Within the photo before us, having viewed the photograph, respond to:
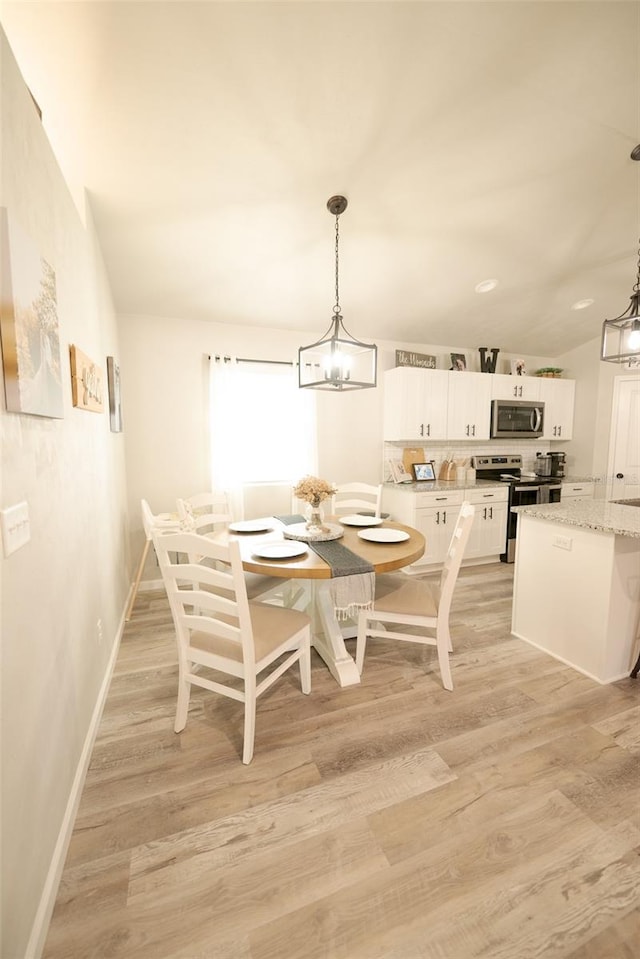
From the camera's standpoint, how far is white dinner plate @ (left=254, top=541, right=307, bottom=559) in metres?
1.96

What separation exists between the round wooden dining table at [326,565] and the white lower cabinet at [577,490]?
9.59ft

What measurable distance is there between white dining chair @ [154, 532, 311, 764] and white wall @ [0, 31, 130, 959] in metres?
0.40

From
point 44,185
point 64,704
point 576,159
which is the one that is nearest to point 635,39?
point 576,159

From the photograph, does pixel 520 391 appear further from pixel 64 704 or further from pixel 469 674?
pixel 64 704

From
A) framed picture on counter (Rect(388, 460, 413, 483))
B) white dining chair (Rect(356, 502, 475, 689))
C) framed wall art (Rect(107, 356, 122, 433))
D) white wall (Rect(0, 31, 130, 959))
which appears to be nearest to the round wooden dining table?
white dining chair (Rect(356, 502, 475, 689))

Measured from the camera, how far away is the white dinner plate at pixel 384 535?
2.26m

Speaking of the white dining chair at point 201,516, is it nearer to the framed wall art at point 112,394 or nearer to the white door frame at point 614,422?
the framed wall art at point 112,394

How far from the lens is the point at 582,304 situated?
159 inches

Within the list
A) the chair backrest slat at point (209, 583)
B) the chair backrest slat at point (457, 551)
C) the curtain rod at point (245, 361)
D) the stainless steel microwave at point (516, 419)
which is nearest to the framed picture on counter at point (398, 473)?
the stainless steel microwave at point (516, 419)

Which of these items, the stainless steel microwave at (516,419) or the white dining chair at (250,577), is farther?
the stainless steel microwave at (516,419)

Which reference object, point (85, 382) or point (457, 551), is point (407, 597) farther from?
point (85, 382)

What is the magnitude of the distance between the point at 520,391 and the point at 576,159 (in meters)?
2.55

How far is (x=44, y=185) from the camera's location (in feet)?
4.44

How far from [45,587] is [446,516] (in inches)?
137
